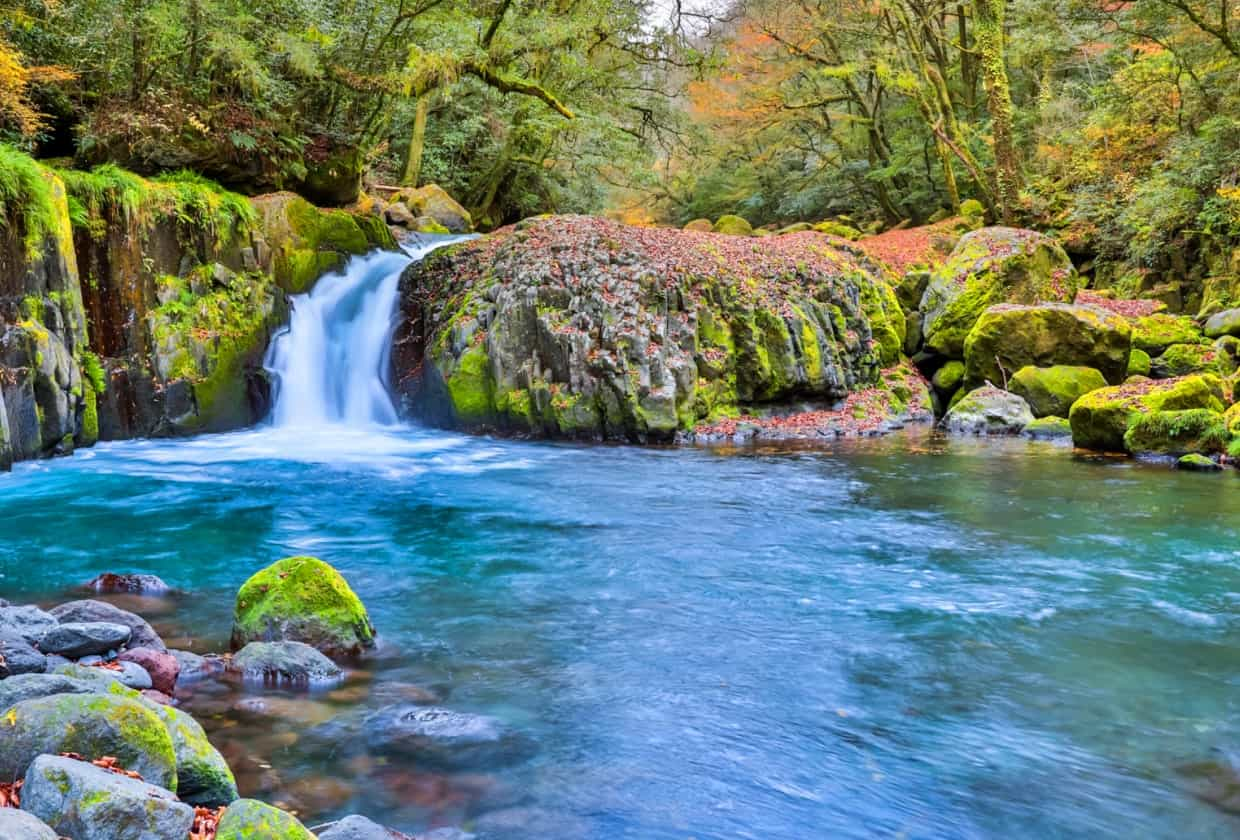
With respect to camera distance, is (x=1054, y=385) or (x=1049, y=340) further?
(x=1049, y=340)

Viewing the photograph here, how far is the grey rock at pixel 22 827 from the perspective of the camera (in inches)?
85.4

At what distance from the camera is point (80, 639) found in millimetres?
4266

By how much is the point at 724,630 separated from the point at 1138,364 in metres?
13.6

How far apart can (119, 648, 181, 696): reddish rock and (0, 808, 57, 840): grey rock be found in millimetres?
2054

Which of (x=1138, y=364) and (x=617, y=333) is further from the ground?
(x=617, y=333)

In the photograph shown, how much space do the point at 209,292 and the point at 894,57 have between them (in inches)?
766

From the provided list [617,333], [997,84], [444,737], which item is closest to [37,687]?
[444,737]

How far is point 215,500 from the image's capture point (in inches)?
368

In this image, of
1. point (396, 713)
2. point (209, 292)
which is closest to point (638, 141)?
point (209, 292)

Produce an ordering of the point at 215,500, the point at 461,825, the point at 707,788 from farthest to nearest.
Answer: the point at 215,500
the point at 707,788
the point at 461,825

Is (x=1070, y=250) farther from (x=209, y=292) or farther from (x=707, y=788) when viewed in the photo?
(x=707, y=788)

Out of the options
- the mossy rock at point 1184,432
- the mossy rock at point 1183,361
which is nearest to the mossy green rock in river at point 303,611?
the mossy rock at point 1184,432

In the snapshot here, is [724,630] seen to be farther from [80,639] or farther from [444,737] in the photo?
[80,639]

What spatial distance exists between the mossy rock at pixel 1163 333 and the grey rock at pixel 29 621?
1746 cm
